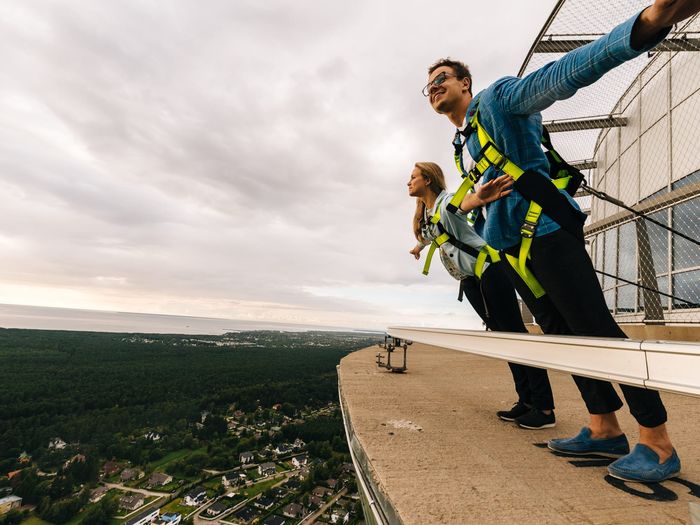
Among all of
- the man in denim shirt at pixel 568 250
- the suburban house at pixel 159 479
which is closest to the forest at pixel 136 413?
the suburban house at pixel 159 479

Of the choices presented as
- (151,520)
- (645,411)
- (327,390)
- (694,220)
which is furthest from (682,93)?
(327,390)

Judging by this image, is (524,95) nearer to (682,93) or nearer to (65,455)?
(682,93)

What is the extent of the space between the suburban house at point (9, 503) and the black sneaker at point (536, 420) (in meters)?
33.1

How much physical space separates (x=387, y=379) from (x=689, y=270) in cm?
655

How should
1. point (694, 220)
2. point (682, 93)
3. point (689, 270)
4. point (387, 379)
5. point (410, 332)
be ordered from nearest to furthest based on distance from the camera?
point (410, 332)
point (387, 379)
point (694, 220)
point (689, 270)
point (682, 93)

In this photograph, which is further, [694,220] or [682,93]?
[682,93]

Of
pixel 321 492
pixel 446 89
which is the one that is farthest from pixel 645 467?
pixel 321 492

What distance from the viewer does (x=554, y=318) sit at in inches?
70.8

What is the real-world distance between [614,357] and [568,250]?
70cm

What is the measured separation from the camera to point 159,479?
2541 centimetres

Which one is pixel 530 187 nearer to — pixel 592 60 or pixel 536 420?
pixel 592 60

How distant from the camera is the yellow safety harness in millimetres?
1497

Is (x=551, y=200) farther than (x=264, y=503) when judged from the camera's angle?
No

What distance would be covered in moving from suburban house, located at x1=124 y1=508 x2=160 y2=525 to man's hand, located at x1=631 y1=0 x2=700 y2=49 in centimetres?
2721
